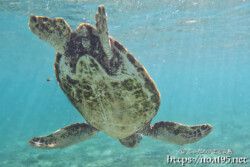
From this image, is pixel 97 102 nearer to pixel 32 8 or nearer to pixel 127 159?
pixel 127 159

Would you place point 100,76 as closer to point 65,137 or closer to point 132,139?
point 65,137

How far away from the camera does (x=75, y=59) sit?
3402 millimetres

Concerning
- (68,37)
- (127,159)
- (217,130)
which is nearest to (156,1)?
(127,159)

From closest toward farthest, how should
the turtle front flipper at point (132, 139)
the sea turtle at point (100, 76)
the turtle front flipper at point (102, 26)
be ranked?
the turtle front flipper at point (102, 26)
the sea turtle at point (100, 76)
the turtle front flipper at point (132, 139)

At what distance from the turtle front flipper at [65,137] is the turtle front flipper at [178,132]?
5.45ft

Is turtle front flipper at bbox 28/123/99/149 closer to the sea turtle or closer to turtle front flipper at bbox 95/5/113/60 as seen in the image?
the sea turtle

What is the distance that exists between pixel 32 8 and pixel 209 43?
2141 centimetres

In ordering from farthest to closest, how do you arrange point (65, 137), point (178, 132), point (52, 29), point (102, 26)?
1. point (65, 137)
2. point (178, 132)
3. point (52, 29)
4. point (102, 26)

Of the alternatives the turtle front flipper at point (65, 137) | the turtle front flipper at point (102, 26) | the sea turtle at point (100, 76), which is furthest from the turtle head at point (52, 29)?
the turtle front flipper at point (65, 137)

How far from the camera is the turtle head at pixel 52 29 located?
3.31 m

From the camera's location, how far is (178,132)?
16.8 ft

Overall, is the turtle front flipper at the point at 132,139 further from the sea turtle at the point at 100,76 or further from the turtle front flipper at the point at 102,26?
the turtle front flipper at the point at 102,26

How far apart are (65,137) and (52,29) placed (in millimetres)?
3008

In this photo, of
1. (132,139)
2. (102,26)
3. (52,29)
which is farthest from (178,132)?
(52,29)
